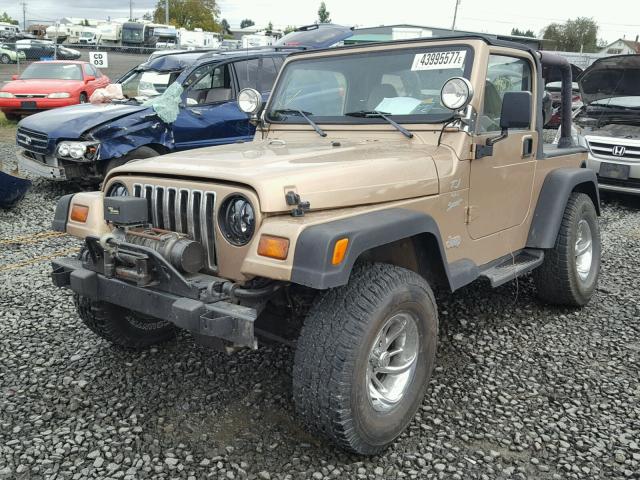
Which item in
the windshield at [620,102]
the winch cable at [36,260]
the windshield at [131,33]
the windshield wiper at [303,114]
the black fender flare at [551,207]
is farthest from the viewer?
the windshield at [131,33]

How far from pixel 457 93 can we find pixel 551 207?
1.41 m

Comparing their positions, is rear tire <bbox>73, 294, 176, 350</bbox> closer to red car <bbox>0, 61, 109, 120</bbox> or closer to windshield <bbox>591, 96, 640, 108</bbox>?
windshield <bbox>591, 96, 640, 108</bbox>

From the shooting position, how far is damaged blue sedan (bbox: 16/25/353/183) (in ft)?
24.6

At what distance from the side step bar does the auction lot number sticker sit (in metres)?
1.26

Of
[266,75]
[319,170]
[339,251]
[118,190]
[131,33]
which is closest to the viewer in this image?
[339,251]

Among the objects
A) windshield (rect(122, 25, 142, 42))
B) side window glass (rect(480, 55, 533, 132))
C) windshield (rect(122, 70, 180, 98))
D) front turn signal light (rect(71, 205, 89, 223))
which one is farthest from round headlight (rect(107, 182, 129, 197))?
windshield (rect(122, 25, 142, 42))

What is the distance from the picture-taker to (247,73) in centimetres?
839

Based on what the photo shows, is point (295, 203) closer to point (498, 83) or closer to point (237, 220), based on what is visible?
point (237, 220)

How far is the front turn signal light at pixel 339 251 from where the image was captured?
2.41 metres

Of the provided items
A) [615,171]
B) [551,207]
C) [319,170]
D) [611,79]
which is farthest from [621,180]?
[319,170]

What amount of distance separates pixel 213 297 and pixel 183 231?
43 centimetres

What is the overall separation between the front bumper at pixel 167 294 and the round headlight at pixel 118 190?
1.21 ft

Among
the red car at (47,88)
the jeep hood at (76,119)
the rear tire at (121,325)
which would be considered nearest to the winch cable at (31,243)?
the jeep hood at (76,119)

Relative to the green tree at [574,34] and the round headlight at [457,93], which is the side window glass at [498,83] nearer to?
the round headlight at [457,93]
